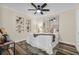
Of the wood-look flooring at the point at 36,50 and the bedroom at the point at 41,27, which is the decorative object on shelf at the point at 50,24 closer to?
the bedroom at the point at 41,27

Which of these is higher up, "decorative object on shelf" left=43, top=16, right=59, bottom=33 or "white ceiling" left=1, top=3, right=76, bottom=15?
"white ceiling" left=1, top=3, right=76, bottom=15

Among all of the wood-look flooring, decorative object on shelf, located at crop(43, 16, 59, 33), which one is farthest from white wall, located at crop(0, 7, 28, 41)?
decorative object on shelf, located at crop(43, 16, 59, 33)

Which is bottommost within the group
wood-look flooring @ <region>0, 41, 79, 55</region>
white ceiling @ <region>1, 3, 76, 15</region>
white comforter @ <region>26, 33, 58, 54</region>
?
wood-look flooring @ <region>0, 41, 79, 55</region>

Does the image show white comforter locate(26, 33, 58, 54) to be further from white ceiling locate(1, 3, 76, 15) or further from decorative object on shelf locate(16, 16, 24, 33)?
white ceiling locate(1, 3, 76, 15)

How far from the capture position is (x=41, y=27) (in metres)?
2.43

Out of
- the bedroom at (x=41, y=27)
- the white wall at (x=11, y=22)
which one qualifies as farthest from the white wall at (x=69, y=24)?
the white wall at (x=11, y=22)

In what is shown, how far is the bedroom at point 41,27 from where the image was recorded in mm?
2381

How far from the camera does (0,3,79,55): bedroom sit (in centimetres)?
238

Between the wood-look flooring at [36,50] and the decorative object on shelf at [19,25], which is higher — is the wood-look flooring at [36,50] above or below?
below

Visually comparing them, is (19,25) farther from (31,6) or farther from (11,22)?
(31,6)

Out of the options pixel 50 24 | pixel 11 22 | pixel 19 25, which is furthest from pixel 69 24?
pixel 11 22
